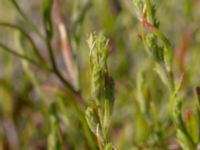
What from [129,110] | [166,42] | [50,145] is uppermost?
[166,42]

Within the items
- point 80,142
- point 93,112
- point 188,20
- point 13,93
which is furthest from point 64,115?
point 188,20

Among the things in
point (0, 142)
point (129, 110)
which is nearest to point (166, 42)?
point (129, 110)

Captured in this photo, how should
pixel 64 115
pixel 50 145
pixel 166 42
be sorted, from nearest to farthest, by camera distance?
1. pixel 166 42
2. pixel 50 145
3. pixel 64 115

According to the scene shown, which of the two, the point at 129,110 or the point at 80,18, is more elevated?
the point at 80,18

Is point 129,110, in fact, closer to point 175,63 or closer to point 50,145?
point 175,63

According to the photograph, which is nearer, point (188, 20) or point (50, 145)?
point (50, 145)

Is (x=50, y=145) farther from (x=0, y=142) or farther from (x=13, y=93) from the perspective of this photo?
(x=13, y=93)

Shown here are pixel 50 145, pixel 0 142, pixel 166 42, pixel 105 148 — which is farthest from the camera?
pixel 0 142

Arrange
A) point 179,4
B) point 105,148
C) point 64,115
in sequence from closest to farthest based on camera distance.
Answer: point 105,148, point 64,115, point 179,4

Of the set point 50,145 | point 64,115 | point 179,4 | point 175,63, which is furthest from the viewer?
point 179,4
